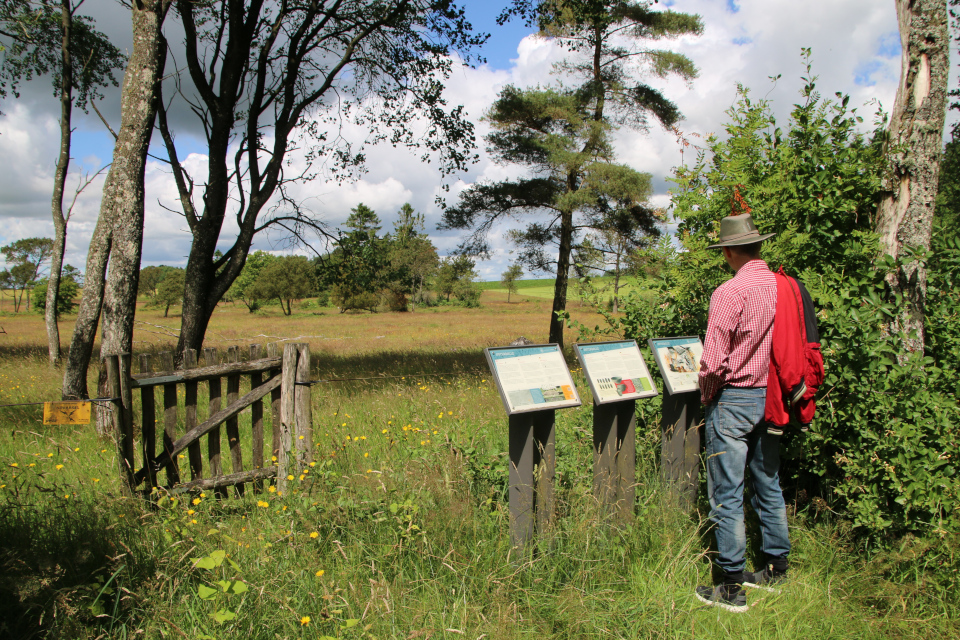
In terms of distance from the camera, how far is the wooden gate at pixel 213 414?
377 cm

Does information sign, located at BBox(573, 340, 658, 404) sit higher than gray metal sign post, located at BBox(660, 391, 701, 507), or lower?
higher

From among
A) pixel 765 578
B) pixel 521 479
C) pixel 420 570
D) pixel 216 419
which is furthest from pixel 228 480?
pixel 765 578

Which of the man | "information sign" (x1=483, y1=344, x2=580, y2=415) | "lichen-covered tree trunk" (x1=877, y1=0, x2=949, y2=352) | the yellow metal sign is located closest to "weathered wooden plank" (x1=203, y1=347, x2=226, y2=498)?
the yellow metal sign

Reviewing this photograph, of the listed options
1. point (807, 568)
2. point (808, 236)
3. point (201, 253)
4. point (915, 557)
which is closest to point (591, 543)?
point (807, 568)

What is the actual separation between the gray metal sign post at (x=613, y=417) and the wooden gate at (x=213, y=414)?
2.26 metres

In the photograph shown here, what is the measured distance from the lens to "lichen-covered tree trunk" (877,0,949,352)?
345cm

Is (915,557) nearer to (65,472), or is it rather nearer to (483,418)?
(483,418)

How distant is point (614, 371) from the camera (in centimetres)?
318

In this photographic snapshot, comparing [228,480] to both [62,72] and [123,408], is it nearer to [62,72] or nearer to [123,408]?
[123,408]

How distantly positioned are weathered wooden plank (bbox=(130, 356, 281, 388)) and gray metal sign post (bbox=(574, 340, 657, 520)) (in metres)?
2.57

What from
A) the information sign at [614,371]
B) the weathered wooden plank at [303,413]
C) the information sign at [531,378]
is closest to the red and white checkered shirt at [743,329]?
the information sign at [614,371]

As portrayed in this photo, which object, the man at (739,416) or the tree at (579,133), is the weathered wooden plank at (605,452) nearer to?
the man at (739,416)

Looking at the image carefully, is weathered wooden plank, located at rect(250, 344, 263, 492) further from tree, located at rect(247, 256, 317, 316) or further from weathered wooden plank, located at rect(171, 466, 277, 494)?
tree, located at rect(247, 256, 317, 316)

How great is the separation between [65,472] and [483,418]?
3.72 metres
